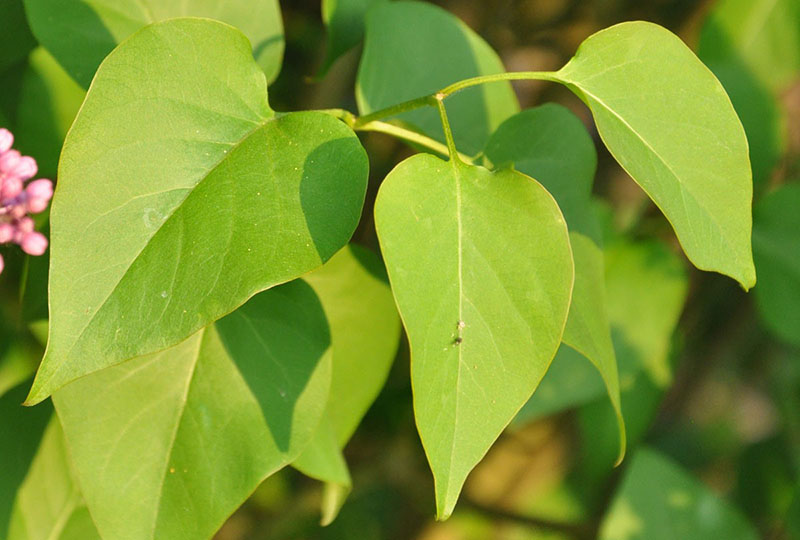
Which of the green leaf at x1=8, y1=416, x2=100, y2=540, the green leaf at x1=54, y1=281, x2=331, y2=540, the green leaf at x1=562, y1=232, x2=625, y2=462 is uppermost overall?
the green leaf at x1=562, y1=232, x2=625, y2=462

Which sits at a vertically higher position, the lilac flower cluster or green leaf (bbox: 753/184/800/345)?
the lilac flower cluster

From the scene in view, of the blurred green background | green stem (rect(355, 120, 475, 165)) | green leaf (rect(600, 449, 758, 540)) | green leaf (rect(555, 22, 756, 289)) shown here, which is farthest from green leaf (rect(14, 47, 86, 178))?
green leaf (rect(600, 449, 758, 540))

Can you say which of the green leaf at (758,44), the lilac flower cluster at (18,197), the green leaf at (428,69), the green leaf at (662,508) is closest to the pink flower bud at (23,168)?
the lilac flower cluster at (18,197)

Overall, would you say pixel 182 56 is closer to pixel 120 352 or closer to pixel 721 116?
pixel 120 352

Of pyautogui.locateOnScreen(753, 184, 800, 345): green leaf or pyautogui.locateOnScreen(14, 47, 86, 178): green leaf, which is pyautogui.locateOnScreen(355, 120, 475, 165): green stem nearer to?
pyautogui.locateOnScreen(14, 47, 86, 178): green leaf

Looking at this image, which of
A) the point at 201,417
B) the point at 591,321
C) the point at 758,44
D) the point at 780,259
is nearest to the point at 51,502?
A: the point at 201,417

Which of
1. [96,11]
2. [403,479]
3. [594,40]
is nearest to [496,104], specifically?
[594,40]

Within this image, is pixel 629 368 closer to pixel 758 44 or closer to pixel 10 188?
pixel 758 44

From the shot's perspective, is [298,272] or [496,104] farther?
[496,104]
